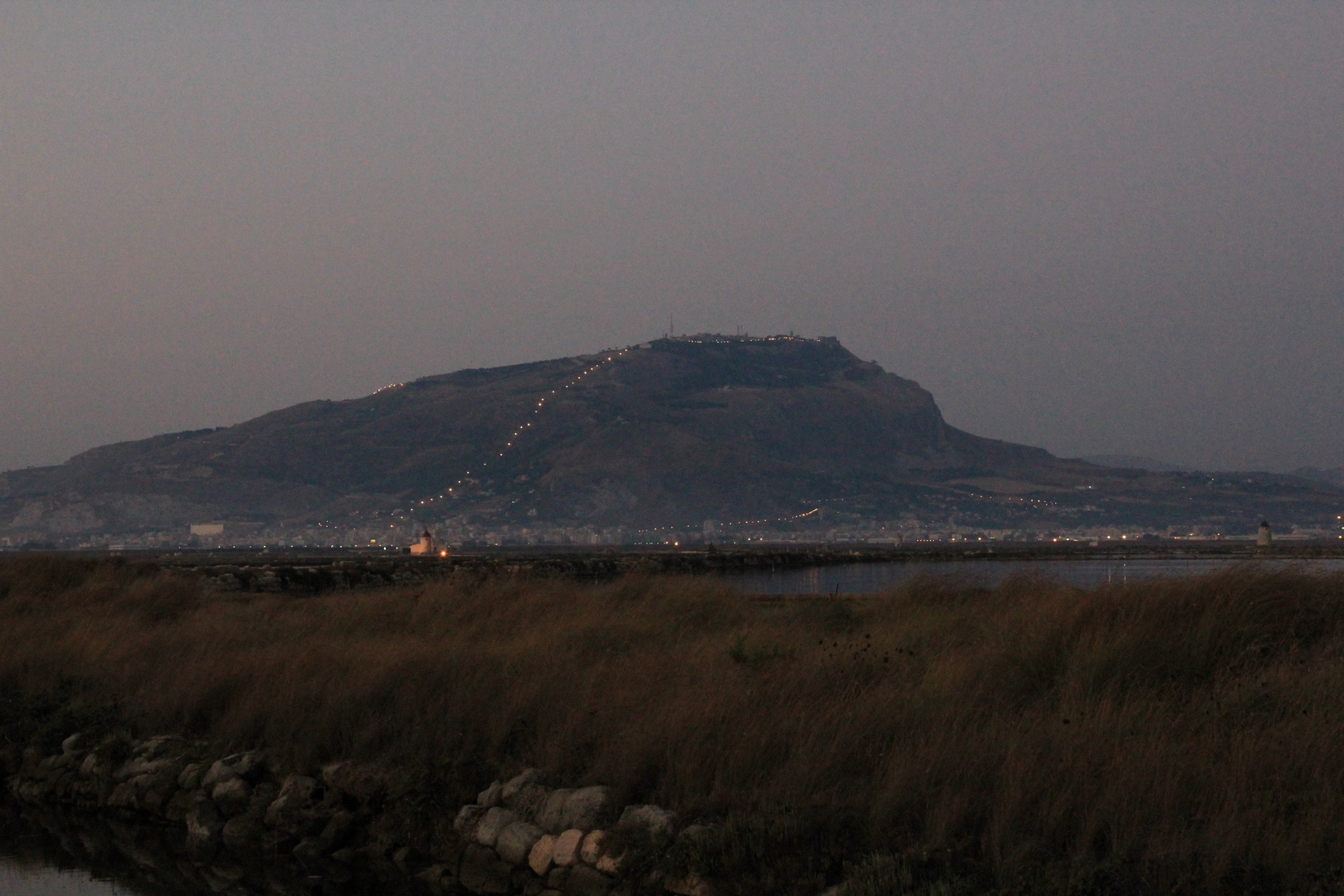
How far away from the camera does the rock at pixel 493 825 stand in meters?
9.40

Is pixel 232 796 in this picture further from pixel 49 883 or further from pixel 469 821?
pixel 469 821

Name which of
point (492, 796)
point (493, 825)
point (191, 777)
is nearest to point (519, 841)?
point (493, 825)

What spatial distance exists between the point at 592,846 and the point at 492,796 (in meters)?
1.27

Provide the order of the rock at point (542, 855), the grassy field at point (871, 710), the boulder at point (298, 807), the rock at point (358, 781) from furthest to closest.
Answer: the boulder at point (298, 807) → the rock at point (358, 781) → the rock at point (542, 855) → the grassy field at point (871, 710)

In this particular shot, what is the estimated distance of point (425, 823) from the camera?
1008cm

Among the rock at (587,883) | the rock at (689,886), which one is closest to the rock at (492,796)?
the rock at (587,883)

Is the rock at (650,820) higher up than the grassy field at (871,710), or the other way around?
the grassy field at (871,710)

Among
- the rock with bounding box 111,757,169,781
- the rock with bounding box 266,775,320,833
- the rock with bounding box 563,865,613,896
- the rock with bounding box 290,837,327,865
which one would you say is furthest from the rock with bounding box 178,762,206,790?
the rock with bounding box 563,865,613,896

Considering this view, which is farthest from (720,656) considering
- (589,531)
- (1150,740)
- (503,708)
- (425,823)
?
(589,531)

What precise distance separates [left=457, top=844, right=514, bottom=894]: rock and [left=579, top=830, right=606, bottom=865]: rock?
2.61 feet

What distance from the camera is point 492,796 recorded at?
969cm

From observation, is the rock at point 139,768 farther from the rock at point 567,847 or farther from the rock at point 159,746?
the rock at point 567,847

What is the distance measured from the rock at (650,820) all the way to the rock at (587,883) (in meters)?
0.35

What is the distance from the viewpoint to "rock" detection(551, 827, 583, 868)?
8.79 meters
